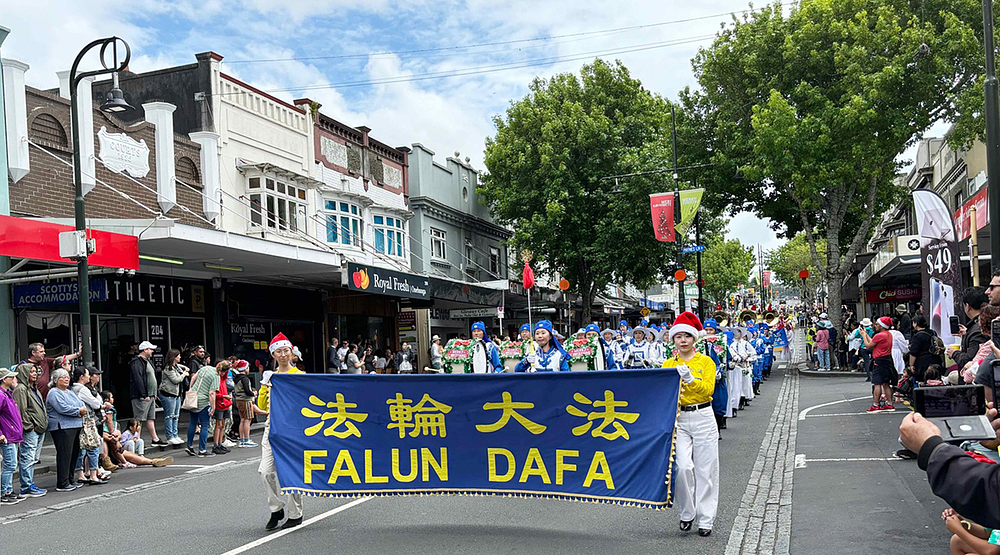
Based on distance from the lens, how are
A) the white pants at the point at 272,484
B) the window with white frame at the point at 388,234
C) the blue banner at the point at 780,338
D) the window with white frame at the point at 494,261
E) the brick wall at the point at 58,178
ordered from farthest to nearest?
the window with white frame at the point at 494,261 < the blue banner at the point at 780,338 < the window with white frame at the point at 388,234 < the brick wall at the point at 58,178 < the white pants at the point at 272,484

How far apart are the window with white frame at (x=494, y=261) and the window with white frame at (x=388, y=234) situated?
9.02m

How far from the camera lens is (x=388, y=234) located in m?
32.8

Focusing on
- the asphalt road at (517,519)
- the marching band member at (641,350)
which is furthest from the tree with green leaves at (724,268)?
the asphalt road at (517,519)

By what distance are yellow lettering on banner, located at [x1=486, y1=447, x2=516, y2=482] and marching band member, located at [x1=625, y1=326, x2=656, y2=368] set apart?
1183cm

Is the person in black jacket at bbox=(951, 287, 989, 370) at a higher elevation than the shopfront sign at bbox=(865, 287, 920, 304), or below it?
higher

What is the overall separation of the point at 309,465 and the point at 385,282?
16520 millimetres

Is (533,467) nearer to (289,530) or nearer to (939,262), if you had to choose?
(289,530)

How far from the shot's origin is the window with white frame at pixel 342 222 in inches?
1129

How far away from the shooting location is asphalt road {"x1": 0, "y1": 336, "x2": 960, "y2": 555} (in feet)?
23.6

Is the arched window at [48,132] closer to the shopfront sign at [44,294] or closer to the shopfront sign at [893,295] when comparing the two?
the shopfront sign at [44,294]

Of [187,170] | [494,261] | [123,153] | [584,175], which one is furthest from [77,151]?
[494,261]

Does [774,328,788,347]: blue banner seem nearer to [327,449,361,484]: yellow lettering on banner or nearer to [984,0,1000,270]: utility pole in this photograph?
[984,0,1000,270]: utility pole

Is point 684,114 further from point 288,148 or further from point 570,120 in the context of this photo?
point 288,148

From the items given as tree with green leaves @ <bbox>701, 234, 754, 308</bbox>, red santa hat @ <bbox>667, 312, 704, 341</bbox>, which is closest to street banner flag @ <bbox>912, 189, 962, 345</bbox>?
red santa hat @ <bbox>667, 312, 704, 341</bbox>
